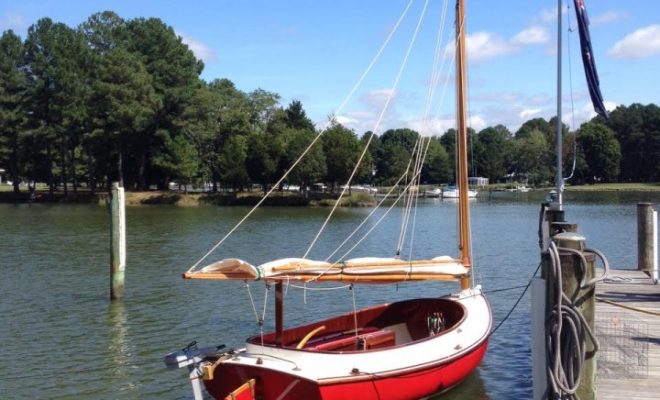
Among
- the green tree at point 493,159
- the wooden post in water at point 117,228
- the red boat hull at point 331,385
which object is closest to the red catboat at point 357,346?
the red boat hull at point 331,385

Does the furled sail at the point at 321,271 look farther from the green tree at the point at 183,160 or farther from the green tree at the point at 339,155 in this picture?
the green tree at the point at 183,160

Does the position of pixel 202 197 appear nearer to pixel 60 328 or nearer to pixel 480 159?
pixel 60 328

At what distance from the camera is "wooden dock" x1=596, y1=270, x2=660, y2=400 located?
351 inches

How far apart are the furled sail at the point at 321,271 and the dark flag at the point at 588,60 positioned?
10387 mm

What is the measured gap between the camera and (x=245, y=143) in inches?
3511

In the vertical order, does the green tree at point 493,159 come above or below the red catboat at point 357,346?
above

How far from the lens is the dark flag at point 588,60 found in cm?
1986

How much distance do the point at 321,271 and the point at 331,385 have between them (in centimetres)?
202

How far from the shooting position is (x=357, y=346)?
12.4 m

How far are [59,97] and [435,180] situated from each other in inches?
3689

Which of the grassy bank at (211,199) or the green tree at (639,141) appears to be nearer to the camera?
the grassy bank at (211,199)

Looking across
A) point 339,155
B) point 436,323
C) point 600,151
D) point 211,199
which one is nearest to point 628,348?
point 436,323

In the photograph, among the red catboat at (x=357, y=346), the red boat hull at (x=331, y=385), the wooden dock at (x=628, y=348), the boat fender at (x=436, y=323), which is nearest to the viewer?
the wooden dock at (x=628, y=348)

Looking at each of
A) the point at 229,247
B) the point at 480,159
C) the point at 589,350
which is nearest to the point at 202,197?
the point at 229,247
